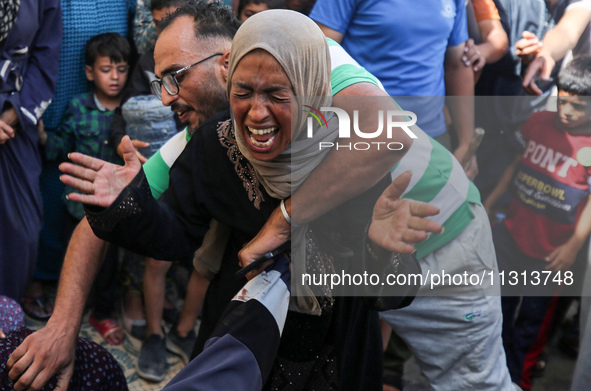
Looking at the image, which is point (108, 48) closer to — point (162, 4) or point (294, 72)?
point (162, 4)

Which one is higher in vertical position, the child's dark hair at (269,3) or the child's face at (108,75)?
the child's dark hair at (269,3)

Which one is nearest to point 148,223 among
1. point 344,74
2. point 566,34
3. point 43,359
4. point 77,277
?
point 77,277

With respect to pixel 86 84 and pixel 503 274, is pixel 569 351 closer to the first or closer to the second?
pixel 503 274

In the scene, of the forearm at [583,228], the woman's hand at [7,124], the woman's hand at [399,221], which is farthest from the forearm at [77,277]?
the forearm at [583,228]

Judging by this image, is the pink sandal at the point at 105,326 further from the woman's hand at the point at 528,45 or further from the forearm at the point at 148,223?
the woman's hand at the point at 528,45

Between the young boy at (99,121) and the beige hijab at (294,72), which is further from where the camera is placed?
the young boy at (99,121)

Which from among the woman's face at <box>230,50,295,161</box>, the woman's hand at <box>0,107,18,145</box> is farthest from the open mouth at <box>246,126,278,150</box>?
the woman's hand at <box>0,107,18,145</box>

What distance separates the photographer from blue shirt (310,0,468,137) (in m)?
2.64

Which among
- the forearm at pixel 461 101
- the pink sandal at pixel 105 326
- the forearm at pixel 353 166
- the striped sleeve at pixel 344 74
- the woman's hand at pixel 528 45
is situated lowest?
the pink sandal at pixel 105 326

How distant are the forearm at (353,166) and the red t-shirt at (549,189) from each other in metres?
1.42

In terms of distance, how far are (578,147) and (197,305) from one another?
199 centimetres

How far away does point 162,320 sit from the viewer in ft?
11.1

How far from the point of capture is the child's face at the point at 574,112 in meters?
2.86

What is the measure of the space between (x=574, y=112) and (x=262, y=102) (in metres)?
1.91
